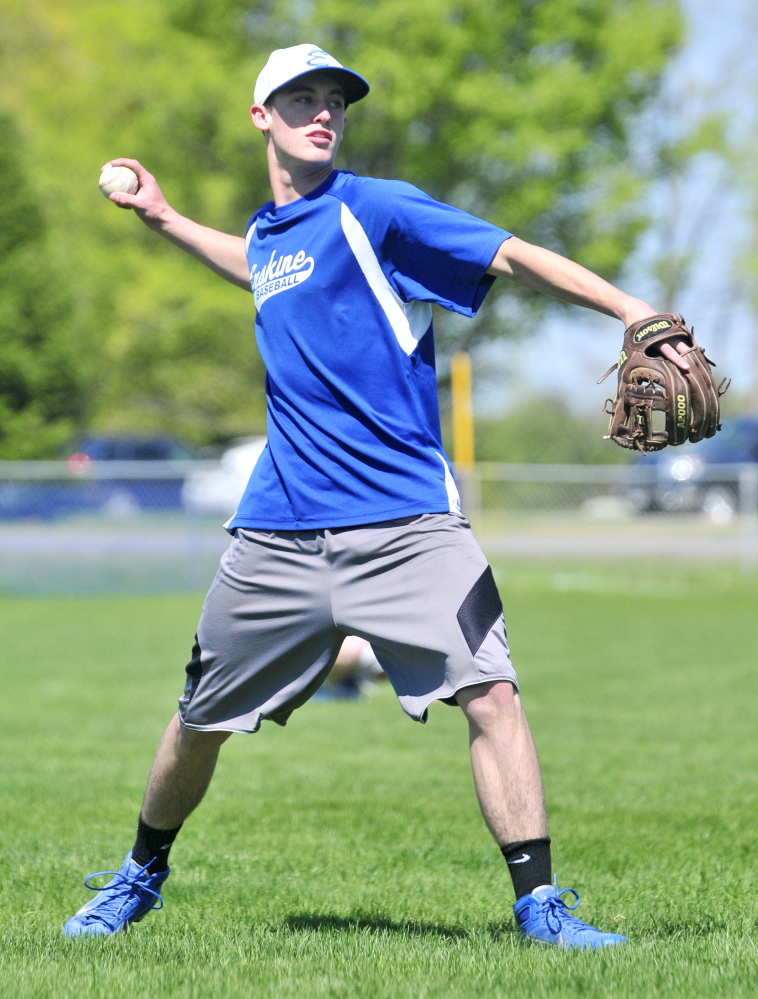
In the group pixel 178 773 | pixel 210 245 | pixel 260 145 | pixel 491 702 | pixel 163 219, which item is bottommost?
pixel 178 773

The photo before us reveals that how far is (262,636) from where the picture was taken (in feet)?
11.3

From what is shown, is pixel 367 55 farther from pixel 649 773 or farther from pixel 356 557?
pixel 356 557

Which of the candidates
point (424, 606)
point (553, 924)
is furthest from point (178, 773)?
point (553, 924)

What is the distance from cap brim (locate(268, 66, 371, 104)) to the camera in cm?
354

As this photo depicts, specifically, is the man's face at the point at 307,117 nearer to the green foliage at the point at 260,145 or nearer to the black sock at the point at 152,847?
the black sock at the point at 152,847

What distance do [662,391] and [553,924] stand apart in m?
1.36

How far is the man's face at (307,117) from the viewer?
356 centimetres

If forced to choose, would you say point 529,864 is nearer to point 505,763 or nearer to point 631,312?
point 505,763

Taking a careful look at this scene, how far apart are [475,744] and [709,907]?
1.07 meters

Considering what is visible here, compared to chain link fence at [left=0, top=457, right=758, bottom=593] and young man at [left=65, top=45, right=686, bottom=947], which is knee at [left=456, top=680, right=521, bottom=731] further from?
chain link fence at [left=0, top=457, right=758, bottom=593]

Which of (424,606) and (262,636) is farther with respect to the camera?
(262,636)

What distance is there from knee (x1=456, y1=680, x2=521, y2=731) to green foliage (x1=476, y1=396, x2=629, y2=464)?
88.6 feet

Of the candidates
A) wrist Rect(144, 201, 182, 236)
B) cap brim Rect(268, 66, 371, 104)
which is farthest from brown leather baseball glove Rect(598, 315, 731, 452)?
wrist Rect(144, 201, 182, 236)

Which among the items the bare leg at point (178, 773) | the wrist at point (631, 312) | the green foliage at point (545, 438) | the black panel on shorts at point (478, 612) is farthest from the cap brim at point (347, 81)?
the green foliage at point (545, 438)
